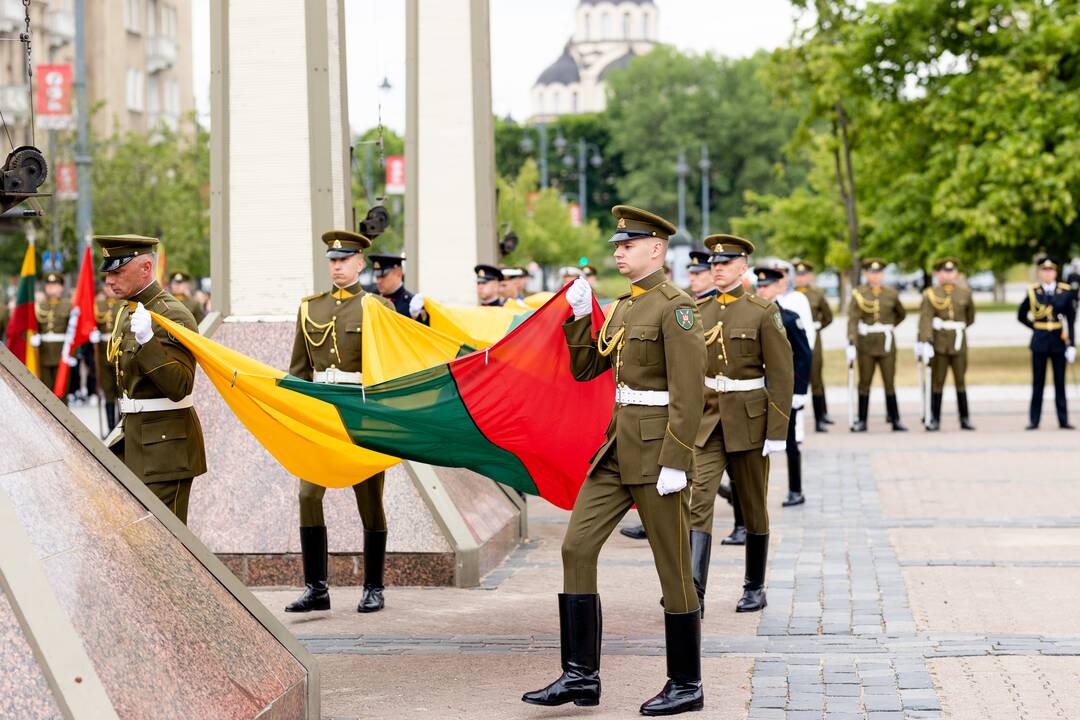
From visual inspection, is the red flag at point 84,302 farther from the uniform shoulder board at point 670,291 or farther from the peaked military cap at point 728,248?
the uniform shoulder board at point 670,291

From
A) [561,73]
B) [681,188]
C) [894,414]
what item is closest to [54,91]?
[894,414]

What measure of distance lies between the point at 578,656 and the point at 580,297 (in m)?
1.51

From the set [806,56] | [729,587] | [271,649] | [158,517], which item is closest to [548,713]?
[271,649]

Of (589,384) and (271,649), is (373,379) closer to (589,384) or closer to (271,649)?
(589,384)

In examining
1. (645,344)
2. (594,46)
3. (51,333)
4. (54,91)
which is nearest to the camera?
(645,344)

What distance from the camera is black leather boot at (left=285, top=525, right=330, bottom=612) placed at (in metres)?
9.15

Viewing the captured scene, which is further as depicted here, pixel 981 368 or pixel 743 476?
pixel 981 368

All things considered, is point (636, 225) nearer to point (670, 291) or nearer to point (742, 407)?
point (670, 291)

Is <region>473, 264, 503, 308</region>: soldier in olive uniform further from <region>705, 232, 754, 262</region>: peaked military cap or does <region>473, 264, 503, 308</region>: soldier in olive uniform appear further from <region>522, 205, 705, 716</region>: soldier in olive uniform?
<region>522, 205, 705, 716</region>: soldier in olive uniform

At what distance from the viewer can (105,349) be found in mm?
20297

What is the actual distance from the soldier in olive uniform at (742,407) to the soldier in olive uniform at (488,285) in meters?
3.83

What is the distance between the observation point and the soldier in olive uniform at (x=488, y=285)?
13.0 metres

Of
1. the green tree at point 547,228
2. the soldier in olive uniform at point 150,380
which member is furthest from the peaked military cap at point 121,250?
the green tree at point 547,228

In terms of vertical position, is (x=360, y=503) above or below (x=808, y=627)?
above
